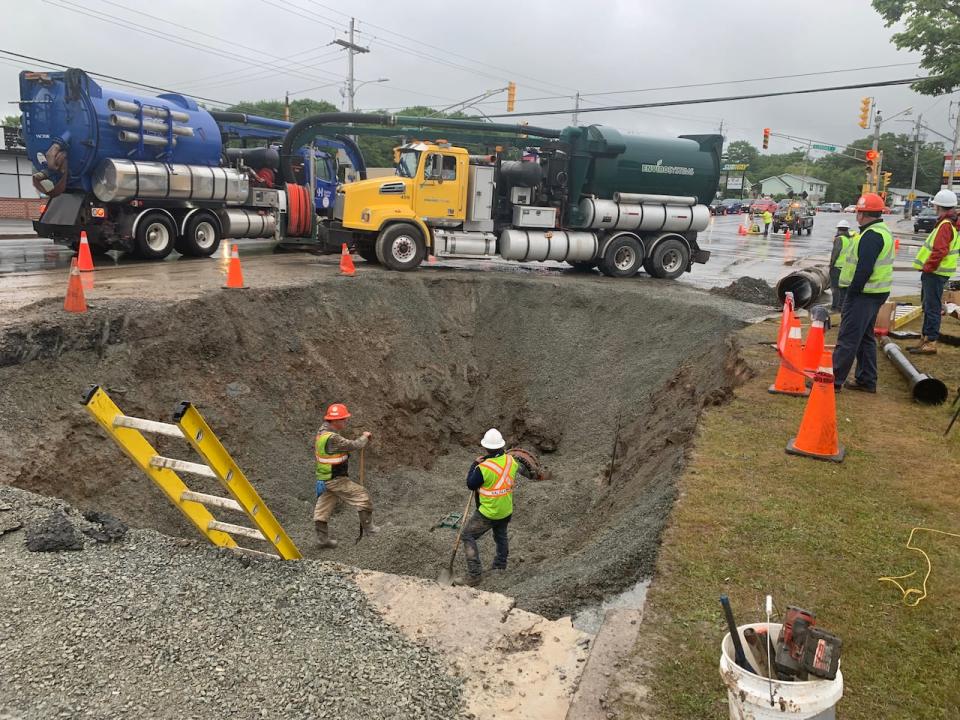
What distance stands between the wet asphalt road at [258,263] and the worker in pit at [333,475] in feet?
16.2

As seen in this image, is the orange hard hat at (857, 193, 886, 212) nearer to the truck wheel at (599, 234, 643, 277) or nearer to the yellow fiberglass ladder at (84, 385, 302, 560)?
the yellow fiberglass ladder at (84, 385, 302, 560)

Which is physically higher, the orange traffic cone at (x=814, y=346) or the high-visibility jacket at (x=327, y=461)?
the orange traffic cone at (x=814, y=346)

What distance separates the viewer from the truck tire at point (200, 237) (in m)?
15.6

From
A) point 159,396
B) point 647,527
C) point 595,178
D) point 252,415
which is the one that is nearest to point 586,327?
point 595,178

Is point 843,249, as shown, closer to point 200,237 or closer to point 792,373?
point 792,373

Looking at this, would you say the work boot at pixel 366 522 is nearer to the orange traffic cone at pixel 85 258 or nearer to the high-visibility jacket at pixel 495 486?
the high-visibility jacket at pixel 495 486

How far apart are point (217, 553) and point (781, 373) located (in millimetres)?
5969

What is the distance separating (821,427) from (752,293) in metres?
8.84

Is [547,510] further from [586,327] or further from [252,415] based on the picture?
[586,327]

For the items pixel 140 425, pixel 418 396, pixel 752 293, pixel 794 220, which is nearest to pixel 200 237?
pixel 418 396

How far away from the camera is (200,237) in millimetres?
15883

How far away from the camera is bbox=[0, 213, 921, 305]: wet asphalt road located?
11406 millimetres

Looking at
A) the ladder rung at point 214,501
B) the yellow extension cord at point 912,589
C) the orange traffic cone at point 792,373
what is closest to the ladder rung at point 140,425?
the ladder rung at point 214,501

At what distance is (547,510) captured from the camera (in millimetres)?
8805
